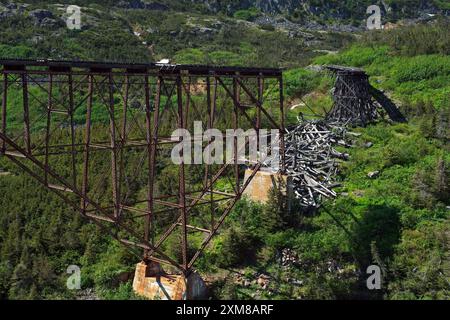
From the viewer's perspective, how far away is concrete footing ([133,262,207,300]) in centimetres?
1509

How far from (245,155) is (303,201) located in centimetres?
521

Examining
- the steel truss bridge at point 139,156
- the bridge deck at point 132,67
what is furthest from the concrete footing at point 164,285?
the bridge deck at point 132,67

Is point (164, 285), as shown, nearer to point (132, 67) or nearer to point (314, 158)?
point (132, 67)

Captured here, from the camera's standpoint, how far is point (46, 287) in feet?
53.8

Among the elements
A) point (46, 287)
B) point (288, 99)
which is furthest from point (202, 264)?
point (288, 99)

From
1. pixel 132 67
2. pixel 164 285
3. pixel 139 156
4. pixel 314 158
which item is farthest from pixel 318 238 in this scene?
pixel 139 156

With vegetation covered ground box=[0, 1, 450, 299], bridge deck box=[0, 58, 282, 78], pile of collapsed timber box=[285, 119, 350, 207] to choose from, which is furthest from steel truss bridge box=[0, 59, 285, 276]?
pile of collapsed timber box=[285, 119, 350, 207]

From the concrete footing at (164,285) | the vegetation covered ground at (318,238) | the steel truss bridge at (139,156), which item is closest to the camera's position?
the steel truss bridge at (139,156)

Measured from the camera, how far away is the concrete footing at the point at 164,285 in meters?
15.1

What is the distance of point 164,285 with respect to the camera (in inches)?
608

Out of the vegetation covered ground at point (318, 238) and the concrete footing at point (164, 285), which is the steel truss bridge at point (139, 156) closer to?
the concrete footing at point (164, 285)

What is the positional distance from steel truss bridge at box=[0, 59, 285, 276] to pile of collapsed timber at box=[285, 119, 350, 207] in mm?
1516

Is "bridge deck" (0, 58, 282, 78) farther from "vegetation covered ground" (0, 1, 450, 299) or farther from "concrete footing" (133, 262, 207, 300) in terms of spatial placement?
"concrete footing" (133, 262, 207, 300)

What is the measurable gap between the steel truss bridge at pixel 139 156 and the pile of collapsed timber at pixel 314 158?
152 centimetres
